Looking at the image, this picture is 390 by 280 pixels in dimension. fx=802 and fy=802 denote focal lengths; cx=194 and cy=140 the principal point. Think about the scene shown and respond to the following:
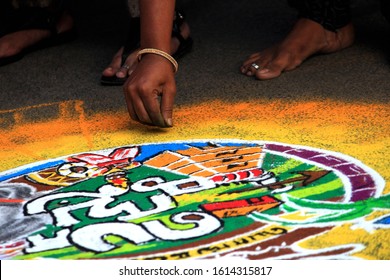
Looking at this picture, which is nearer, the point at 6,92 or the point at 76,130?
the point at 76,130

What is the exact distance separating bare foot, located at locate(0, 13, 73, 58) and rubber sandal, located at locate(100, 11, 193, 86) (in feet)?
1.09

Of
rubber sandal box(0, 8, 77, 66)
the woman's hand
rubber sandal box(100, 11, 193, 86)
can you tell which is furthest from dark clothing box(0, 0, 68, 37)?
the woman's hand

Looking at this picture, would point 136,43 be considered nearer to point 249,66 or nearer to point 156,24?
point 249,66

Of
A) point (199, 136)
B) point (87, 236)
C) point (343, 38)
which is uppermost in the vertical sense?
point (343, 38)

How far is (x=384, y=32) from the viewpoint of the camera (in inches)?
91.5

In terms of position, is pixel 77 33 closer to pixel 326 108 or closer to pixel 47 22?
pixel 47 22

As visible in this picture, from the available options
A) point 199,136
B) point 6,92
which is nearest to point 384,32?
point 199,136

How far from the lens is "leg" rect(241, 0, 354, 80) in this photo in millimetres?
2070

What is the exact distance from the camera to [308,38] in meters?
2.11

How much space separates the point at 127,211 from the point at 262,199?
23 cm

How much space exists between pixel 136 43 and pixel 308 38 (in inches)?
17.9

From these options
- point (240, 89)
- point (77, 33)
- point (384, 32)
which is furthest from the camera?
point (77, 33)

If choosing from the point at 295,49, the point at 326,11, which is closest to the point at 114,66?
the point at 295,49

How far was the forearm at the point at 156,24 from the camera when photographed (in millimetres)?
1702
